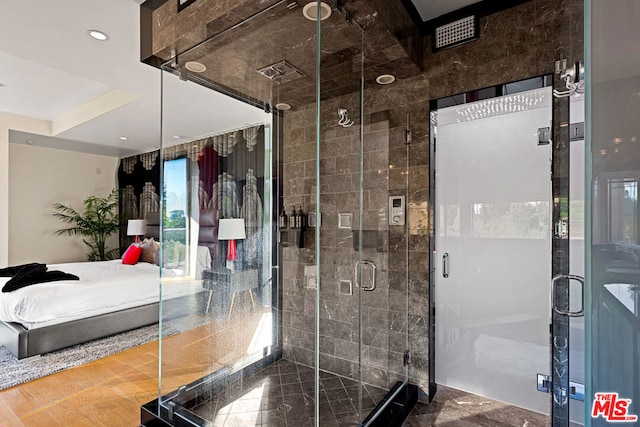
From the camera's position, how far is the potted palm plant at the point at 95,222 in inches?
245

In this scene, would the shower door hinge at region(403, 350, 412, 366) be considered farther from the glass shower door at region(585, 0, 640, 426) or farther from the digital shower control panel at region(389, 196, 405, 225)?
the glass shower door at region(585, 0, 640, 426)

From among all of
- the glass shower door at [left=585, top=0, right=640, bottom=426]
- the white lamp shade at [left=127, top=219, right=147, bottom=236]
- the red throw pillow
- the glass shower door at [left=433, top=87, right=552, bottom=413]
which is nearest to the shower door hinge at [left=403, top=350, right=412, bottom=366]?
the glass shower door at [left=433, top=87, right=552, bottom=413]

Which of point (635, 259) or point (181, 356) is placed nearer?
point (635, 259)

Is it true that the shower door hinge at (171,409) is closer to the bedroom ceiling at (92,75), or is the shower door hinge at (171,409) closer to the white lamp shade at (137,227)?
the bedroom ceiling at (92,75)

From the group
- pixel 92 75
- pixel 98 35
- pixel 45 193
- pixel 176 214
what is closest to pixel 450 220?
pixel 176 214

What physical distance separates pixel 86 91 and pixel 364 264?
14.1ft

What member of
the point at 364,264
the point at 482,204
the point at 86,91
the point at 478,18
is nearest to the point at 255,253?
the point at 364,264

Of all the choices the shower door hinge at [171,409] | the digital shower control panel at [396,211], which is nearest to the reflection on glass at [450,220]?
the digital shower control panel at [396,211]

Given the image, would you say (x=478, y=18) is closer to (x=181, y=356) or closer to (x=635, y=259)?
(x=635, y=259)

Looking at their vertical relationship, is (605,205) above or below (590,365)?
above

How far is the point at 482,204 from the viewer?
2279 millimetres

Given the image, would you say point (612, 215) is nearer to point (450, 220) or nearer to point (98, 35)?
point (450, 220)

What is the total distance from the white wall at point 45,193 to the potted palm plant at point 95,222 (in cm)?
10
